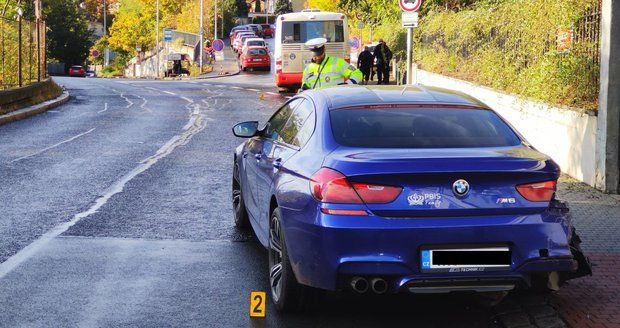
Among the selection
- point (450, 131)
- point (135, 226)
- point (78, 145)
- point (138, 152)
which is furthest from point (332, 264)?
point (78, 145)

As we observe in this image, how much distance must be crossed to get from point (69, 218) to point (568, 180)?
6.24 m

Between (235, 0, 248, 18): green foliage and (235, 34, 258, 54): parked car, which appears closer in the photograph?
(235, 34, 258, 54): parked car

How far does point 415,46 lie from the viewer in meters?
31.7

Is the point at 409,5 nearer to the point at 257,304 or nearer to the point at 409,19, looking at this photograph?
the point at 409,19

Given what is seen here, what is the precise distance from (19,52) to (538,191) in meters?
22.6

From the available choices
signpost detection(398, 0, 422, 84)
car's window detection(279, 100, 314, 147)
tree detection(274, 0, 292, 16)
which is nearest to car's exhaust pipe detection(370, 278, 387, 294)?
car's window detection(279, 100, 314, 147)

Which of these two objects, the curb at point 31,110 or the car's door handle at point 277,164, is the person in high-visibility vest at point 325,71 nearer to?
the car's door handle at point 277,164

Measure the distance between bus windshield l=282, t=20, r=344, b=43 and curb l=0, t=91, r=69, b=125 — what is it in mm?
8697

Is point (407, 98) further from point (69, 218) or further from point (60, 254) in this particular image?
point (69, 218)

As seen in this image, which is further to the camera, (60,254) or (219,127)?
(219,127)

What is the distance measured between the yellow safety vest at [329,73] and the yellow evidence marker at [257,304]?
646cm

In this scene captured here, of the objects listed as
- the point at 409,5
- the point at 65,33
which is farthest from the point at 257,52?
the point at 65,33

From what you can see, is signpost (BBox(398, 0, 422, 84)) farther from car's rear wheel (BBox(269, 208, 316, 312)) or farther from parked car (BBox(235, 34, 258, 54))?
parked car (BBox(235, 34, 258, 54))

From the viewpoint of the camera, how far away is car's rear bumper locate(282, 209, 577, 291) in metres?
5.59
